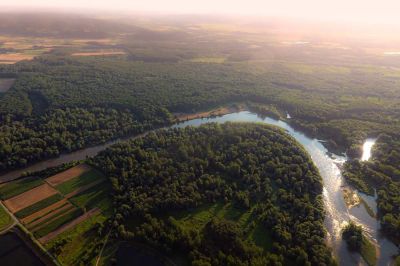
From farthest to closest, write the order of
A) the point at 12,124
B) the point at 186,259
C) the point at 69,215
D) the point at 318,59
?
the point at 318,59 → the point at 12,124 → the point at 69,215 → the point at 186,259

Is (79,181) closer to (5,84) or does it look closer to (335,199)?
(335,199)

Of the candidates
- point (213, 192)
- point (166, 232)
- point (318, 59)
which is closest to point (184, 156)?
point (213, 192)

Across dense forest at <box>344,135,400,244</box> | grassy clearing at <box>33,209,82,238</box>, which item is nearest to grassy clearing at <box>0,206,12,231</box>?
grassy clearing at <box>33,209,82,238</box>

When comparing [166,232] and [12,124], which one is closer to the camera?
[166,232]

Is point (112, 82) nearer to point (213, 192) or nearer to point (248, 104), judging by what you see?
point (248, 104)

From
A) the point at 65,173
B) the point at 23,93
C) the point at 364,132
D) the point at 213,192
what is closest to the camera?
the point at 213,192

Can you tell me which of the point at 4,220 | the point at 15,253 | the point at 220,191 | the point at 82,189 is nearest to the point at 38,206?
the point at 4,220

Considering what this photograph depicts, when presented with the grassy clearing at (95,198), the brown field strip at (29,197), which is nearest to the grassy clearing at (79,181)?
the brown field strip at (29,197)

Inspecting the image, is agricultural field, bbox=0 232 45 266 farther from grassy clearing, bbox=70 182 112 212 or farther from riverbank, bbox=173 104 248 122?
riverbank, bbox=173 104 248 122
